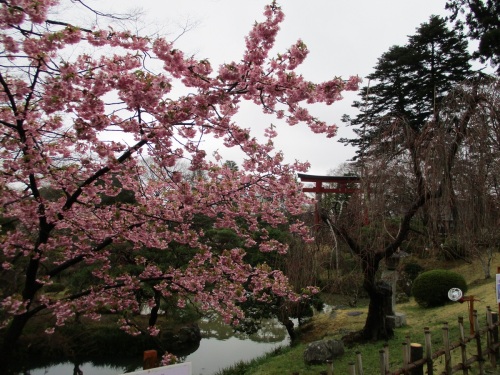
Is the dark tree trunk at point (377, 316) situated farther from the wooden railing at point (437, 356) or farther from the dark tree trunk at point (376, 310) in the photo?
the wooden railing at point (437, 356)

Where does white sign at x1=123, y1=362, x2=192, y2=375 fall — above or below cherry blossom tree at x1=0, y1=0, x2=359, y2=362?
below

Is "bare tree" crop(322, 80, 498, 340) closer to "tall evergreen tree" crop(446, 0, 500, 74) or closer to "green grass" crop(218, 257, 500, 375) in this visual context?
"green grass" crop(218, 257, 500, 375)

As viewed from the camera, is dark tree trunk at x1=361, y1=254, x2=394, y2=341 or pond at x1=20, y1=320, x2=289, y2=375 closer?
dark tree trunk at x1=361, y1=254, x2=394, y2=341

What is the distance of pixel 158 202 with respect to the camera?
4.46 metres

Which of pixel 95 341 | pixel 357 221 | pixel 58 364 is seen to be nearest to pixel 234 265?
pixel 357 221

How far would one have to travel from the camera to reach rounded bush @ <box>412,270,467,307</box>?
1002 cm

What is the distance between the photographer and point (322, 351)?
21.1ft

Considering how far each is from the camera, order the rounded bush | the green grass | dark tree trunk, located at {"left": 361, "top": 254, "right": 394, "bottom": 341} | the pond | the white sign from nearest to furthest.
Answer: the white sign
the green grass
dark tree trunk, located at {"left": 361, "top": 254, "right": 394, "bottom": 341}
the rounded bush
the pond

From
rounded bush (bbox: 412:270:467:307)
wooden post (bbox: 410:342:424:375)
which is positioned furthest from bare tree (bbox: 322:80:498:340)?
rounded bush (bbox: 412:270:467:307)

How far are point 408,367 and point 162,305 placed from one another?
9720 millimetres

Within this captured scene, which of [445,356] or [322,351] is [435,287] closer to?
[322,351]

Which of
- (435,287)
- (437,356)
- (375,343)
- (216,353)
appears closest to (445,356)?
(437,356)

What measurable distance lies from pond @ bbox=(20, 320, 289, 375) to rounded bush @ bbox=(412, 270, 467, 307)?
421 cm

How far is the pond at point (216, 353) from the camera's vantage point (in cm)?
1059
